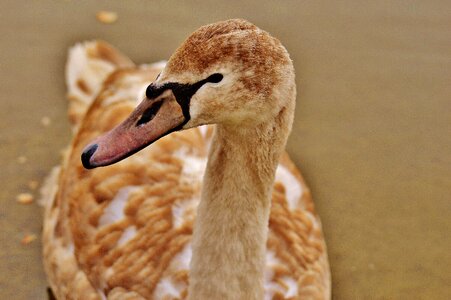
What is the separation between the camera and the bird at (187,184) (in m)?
2.54

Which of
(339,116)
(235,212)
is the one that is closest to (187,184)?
(235,212)

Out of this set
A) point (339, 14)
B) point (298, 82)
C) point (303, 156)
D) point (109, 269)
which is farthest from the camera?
point (339, 14)

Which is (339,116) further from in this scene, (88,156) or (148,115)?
(88,156)

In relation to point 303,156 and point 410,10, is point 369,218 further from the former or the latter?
point 410,10

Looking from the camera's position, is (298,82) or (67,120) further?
(298,82)

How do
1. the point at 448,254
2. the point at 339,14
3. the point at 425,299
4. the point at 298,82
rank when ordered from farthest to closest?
the point at 339,14 → the point at 298,82 → the point at 448,254 → the point at 425,299

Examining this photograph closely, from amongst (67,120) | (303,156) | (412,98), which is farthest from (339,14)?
(67,120)

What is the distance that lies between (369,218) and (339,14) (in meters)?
2.06

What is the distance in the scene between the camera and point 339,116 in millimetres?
5535

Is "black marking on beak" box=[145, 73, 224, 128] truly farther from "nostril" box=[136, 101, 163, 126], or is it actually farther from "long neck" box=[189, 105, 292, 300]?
"long neck" box=[189, 105, 292, 300]

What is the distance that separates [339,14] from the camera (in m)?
6.25

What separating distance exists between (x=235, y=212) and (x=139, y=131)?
2.06ft

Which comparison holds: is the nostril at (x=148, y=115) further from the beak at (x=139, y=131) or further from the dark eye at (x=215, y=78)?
the dark eye at (x=215, y=78)

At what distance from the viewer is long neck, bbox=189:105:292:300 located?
280cm
